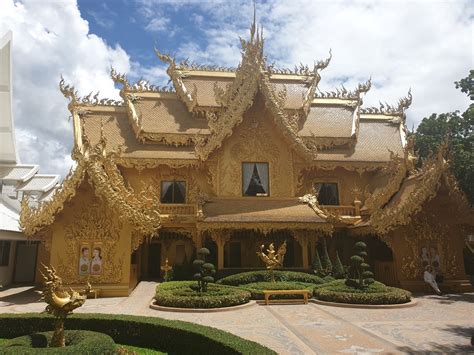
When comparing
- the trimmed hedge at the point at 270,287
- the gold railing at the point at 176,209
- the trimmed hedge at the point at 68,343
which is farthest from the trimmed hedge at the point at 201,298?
the gold railing at the point at 176,209

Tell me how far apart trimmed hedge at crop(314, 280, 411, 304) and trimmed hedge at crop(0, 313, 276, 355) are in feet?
17.5

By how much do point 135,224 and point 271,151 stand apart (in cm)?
728

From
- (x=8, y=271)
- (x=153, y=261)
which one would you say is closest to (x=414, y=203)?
(x=153, y=261)

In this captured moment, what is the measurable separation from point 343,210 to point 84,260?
419 inches

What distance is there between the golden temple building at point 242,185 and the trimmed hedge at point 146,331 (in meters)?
4.88

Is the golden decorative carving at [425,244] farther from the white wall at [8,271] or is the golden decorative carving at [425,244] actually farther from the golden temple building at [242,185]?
the white wall at [8,271]

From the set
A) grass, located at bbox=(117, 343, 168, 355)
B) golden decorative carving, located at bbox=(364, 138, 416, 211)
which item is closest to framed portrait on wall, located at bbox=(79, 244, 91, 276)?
grass, located at bbox=(117, 343, 168, 355)

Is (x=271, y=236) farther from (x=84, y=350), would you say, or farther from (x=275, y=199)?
(x=84, y=350)

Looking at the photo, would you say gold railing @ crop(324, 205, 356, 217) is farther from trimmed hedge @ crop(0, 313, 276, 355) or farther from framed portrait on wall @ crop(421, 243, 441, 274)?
trimmed hedge @ crop(0, 313, 276, 355)

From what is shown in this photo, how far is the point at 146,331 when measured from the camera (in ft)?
22.4

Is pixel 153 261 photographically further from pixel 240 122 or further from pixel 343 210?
pixel 343 210

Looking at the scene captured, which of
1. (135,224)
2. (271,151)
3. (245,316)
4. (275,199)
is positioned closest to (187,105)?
(271,151)

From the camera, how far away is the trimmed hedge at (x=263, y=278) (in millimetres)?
13094

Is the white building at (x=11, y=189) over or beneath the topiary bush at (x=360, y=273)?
over
